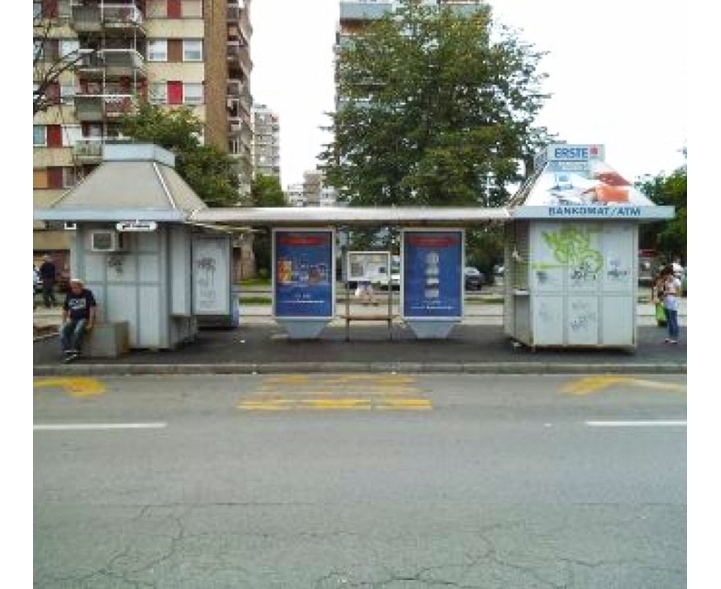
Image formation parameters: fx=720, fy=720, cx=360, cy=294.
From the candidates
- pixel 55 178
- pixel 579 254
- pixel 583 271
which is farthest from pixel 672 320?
pixel 55 178

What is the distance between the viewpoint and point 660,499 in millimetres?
5316

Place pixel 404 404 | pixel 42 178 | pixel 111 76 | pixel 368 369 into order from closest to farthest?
1. pixel 404 404
2. pixel 368 369
3. pixel 42 178
4. pixel 111 76

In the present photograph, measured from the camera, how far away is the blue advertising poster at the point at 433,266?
574 inches

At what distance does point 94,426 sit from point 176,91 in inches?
1714

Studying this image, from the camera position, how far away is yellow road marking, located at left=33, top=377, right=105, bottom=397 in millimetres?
10188

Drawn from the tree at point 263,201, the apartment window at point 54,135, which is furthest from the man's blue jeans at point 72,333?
the tree at point 263,201

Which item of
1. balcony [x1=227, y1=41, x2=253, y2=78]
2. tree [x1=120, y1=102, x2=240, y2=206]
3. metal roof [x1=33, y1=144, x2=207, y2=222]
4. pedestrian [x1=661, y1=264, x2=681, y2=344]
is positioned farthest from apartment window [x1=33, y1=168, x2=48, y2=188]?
pedestrian [x1=661, y1=264, x2=681, y2=344]

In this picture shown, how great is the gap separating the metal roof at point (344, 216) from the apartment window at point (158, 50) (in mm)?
38010

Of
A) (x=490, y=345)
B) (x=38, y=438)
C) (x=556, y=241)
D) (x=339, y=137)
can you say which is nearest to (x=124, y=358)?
(x=38, y=438)

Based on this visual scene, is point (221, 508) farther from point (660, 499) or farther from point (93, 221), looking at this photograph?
point (93, 221)

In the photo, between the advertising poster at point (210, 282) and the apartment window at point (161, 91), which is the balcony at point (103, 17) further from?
the advertising poster at point (210, 282)

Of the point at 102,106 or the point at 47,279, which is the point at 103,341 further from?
the point at 102,106

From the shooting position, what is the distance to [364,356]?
1290 cm

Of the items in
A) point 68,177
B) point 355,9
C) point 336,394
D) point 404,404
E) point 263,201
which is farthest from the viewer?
point 355,9
